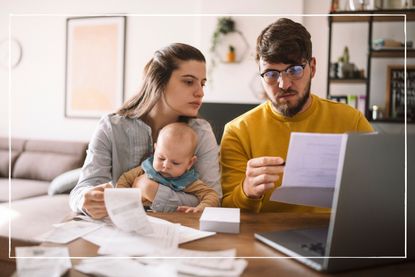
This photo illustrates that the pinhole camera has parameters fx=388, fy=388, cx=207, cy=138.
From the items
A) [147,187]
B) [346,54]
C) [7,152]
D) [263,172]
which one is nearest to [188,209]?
[147,187]

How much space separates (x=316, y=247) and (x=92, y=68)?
29.2 inches

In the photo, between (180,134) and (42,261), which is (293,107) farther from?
(42,261)

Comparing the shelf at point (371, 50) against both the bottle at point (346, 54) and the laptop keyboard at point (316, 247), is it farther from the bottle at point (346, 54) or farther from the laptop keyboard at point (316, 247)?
the laptop keyboard at point (316, 247)

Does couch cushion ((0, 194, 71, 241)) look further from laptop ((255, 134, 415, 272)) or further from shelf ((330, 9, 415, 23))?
shelf ((330, 9, 415, 23))

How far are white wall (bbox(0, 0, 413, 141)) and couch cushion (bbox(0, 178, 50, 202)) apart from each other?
0.44 ft

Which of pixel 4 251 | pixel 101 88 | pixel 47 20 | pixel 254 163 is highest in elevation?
pixel 47 20

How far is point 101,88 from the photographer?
1074 mm

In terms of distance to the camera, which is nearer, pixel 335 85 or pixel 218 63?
pixel 218 63

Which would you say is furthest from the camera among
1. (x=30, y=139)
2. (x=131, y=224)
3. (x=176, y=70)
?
(x=30, y=139)

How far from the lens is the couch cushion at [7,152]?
3.58 ft

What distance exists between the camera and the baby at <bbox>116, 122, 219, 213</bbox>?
38.2 inches

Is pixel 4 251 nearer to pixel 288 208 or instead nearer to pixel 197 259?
pixel 197 259

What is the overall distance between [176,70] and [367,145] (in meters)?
0.53

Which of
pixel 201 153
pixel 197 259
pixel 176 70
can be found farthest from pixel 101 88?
pixel 197 259
